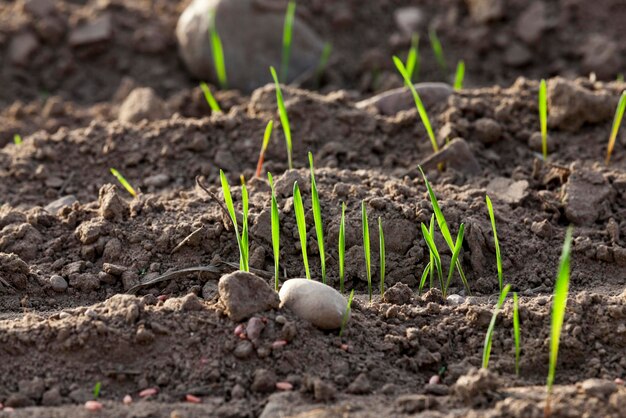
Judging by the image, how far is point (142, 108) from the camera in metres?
4.05

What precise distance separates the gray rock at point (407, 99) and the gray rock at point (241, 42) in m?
1.18

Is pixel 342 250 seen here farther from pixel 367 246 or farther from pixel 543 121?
pixel 543 121

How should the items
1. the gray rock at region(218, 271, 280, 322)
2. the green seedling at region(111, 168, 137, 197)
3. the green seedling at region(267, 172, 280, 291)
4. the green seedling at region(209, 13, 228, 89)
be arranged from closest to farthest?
the gray rock at region(218, 271, 280, 322)
the green seedling at region(267, 172, 280, 291)
the green seedling at region(111, 168, 137, 197)
the green seedling at region(209, 13, 228, 89)

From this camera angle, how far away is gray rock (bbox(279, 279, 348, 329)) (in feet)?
7.69

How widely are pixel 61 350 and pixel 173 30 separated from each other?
10.4 ft

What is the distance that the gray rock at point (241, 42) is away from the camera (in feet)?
15.5

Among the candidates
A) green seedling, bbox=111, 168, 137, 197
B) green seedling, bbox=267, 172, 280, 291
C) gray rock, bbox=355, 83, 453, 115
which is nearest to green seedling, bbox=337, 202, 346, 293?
green seedling, bbox=267, 172, 280, 291

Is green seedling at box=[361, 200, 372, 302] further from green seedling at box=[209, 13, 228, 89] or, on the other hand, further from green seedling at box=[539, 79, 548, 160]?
green seedling at box=[209, 13, 228, 89]

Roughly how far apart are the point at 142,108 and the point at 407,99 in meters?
1.19

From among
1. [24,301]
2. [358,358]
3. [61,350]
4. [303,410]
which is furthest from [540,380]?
[24,301]

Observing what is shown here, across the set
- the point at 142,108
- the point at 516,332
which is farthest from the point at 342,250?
the point at 142,108

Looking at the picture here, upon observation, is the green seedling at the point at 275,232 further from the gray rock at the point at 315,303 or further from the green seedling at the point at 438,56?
the green seedling at the point at 438,56

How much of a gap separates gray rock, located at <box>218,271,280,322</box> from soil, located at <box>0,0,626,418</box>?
0.12 feet

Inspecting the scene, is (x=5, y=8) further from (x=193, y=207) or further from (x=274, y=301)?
(x=274, y=301)
